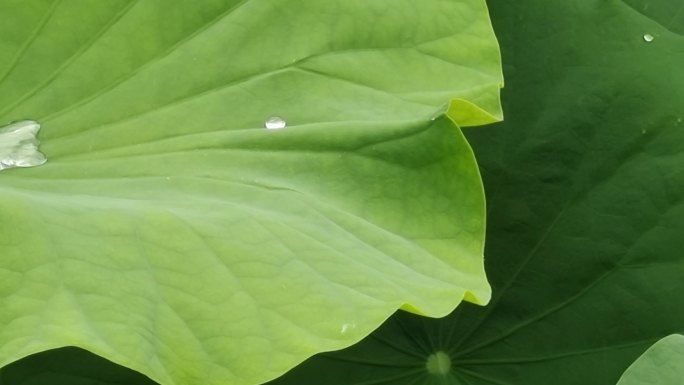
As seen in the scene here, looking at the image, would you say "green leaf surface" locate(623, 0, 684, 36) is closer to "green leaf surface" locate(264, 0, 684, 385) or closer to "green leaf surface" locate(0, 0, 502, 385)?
"green leaf surface" locate(264, 0, 684, 385)

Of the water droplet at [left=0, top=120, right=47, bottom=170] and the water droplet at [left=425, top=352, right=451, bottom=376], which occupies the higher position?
the water droplet at [left=0, top=120, right=47, bottom=170]

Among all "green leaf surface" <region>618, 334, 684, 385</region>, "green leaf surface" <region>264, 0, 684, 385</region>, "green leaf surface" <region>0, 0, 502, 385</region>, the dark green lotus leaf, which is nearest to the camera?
"green leaf surface" <region>0, 0, 502, 385</region>

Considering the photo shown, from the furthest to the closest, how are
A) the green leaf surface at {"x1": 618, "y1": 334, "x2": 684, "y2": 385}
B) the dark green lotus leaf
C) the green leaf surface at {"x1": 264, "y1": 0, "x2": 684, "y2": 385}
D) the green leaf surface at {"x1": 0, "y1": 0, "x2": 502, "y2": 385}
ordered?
the green leaf surface at {"x1": 264, "y1": 0, "x2": 684, "y2": 385} < the dark green lotus leaf < the green leaf surface at {"x1": 618, "y1": 334, "x2": 684, "y2": 385} < the green leaf surface at {"x1": 0, "y1": 0, "x2": 502, "y2": 385}

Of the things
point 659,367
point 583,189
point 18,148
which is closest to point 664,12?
point 583,189

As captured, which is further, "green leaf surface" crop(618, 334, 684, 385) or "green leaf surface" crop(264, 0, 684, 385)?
"green leaf surface" crop(264, 0, 684, 385)

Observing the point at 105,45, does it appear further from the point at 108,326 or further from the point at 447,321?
the point at 447,321

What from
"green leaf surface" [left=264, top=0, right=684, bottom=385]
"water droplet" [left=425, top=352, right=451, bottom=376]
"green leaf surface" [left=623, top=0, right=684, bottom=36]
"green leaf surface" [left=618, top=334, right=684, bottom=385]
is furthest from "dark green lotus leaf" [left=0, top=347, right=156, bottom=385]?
"green leaf surface" [left=623, top=0, right=684, bottom=36]
